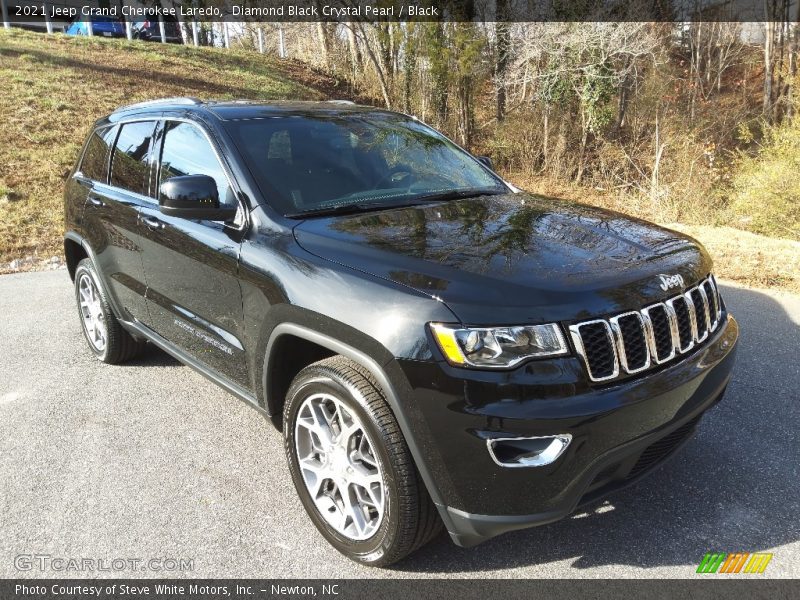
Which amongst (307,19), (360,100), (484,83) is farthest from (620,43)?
(307,19)

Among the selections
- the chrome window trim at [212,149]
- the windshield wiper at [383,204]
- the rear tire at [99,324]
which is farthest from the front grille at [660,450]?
the rear tire at [99,324]

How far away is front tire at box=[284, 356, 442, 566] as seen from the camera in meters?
2.32

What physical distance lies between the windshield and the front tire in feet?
3.03

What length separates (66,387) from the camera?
4.46 meters

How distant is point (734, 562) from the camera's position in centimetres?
252

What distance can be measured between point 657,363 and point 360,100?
884 inches

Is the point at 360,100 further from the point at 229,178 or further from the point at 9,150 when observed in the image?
the point at 229,178

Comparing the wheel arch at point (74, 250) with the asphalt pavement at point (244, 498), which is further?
the wheel arch at point (74, 250)

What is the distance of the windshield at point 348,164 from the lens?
3189mm

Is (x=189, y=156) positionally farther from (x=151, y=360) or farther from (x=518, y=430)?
(x=518, y=430)
